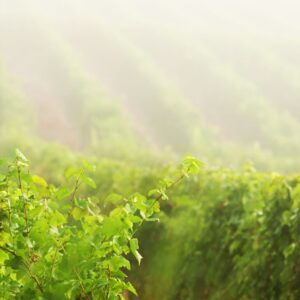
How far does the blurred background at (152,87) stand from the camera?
20.7m

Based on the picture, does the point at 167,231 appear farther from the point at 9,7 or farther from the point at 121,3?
the point at 121,3

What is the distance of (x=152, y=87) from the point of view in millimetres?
25812

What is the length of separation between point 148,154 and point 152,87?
9847 mm

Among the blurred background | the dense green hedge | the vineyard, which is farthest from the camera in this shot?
the blurred background

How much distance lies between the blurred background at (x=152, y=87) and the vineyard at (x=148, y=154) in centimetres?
9

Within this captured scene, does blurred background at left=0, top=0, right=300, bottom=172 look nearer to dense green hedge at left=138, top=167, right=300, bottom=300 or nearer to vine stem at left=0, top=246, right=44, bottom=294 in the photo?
dense green hedge at left=138, top=167, right=300, bottom=300

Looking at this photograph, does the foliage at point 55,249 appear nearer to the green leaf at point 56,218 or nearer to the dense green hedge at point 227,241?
the green leaf at point 56,218

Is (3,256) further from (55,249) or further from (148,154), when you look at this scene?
(148,154)

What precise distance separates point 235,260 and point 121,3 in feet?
162

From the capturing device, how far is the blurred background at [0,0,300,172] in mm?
20719

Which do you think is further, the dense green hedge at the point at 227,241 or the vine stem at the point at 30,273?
the dense green hedge at the point at 227,241

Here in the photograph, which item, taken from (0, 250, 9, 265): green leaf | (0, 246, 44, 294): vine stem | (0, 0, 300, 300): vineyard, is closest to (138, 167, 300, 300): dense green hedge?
(0, 0, 300, 300): vineyard

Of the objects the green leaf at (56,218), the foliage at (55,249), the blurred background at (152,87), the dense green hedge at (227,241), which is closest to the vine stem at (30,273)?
the foliage at (55,249)

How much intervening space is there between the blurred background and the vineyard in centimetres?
9
